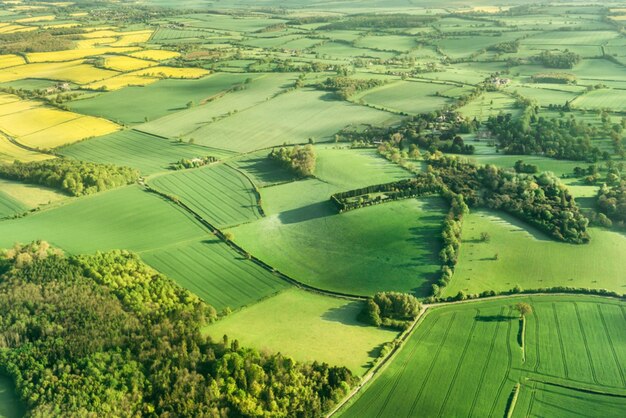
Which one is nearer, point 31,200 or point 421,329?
point 421,329

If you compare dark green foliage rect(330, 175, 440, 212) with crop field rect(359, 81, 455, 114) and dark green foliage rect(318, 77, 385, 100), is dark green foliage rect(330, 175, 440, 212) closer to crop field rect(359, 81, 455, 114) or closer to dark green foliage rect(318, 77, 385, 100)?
crop field rect(359, 81, 455, 114)

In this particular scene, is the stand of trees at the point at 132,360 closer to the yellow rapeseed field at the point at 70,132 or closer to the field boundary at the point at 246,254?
the field boundary at the point at 246,254

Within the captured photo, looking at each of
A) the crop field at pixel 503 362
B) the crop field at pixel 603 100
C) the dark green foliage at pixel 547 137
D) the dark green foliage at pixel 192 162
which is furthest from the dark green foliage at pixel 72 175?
the crop field at pixel 603 100

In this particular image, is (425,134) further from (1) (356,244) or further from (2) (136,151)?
(2) (136,151)

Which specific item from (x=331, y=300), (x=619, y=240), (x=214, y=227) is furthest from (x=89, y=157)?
(x=619, y=240)

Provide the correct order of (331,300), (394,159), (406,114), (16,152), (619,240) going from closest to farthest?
(331,300) < (619,240) < (394,159) < (16,152) < (406,114)

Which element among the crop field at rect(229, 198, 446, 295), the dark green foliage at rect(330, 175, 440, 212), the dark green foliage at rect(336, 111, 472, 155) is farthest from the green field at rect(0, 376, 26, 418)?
the dark green foliage at rect(336, 111, 472, 155)

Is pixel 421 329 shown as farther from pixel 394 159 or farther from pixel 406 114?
pixel 406 114
